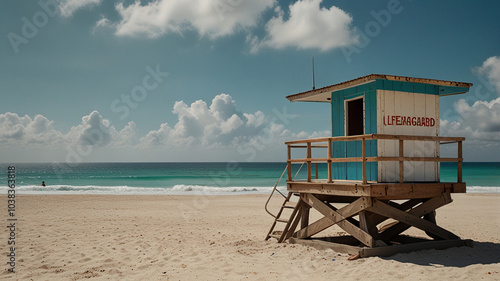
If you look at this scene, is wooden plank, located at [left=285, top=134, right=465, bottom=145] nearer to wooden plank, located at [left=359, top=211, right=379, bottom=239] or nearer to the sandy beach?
wooden plank, located at [left=359, top=211, right=379, bottom=239]

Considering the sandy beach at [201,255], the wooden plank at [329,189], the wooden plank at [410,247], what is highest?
the wooden plank at [329,189]

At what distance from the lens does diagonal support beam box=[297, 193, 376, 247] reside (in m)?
8.80

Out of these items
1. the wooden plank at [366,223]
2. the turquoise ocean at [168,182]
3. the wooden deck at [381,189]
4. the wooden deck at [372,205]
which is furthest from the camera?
the turquoise ocean at [168,182]

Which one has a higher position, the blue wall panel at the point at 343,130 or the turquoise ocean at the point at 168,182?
the blue wall panel at the point at 343,130

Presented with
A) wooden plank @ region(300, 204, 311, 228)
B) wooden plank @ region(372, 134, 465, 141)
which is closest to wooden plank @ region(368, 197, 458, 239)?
wooden plank @ region(372, 134, 465, 141)

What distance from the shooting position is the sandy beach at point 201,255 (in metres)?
7.94

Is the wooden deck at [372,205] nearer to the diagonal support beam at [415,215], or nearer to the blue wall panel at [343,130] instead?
the diagonal support beam at [415,215]

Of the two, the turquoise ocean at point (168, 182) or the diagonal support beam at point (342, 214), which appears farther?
the turquoise ocean at point (168, 182)

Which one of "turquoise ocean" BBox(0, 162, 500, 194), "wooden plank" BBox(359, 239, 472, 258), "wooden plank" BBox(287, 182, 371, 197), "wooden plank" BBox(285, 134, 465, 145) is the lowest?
"turquoise ocean" BBox(0, 162, 500, 194)

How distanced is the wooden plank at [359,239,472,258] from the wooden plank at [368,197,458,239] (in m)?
0.26

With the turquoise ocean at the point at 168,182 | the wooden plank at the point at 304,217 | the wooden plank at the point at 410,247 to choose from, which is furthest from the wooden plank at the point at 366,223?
the turquoise ocean at the point at 168,182

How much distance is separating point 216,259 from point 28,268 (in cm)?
401

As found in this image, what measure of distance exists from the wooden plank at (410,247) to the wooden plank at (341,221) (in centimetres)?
19

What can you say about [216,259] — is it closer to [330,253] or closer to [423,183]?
[330,253]
